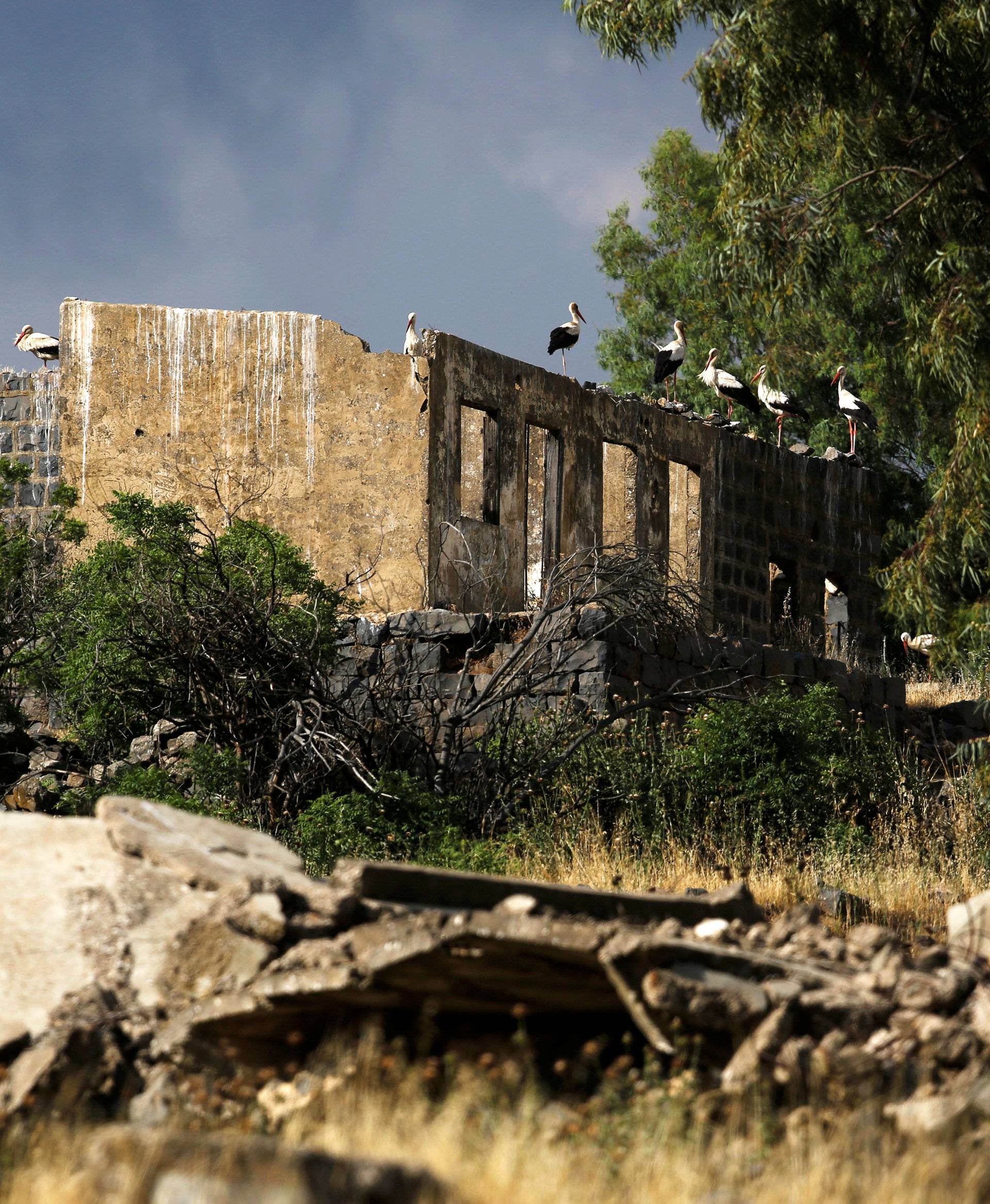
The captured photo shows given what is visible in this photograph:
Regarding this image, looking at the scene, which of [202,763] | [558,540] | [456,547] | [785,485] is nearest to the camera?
[202,763]

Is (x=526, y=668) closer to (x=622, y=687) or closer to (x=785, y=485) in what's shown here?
(x=622, y=687)

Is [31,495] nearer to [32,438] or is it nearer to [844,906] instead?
[32,438]

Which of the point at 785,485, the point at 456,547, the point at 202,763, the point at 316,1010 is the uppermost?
the point at 785,485

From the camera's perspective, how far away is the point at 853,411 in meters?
22.2

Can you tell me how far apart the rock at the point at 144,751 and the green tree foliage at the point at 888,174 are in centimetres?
554

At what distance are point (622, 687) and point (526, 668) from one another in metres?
0.83

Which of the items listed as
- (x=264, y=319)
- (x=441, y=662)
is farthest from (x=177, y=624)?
(x=264, y=319)

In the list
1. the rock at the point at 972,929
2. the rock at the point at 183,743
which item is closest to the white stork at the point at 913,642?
the rock at the point at 183,743

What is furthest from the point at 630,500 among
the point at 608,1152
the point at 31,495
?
the point at 608,1152

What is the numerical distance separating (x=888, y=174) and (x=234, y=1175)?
8.21 metres

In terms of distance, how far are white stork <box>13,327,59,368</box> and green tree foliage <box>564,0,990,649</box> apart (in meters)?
8.90

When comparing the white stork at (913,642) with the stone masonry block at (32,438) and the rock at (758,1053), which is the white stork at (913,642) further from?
the rock at (758,1053)

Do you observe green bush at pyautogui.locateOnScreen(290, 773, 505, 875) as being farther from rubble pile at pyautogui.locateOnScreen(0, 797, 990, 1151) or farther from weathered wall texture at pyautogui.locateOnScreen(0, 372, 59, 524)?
weathered wall texture at pyautogui.locateOnScreen(0, 372, 59, 524)

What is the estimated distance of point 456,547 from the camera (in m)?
15.3
